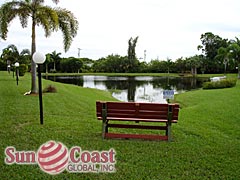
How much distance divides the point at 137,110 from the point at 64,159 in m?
1.77

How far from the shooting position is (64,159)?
4.08 meters

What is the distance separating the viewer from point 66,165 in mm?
3879

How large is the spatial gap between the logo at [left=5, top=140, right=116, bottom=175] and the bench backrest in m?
0.90

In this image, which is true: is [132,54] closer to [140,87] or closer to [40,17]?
[140,87]

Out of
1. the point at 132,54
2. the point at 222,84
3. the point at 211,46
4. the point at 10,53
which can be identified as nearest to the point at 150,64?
the point at 132,54

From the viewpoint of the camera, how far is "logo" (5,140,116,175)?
3.77 meters

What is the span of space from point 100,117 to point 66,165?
1.52 metres

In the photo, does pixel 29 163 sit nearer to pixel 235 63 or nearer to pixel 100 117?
pixel 100 117

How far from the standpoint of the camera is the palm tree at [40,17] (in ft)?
36.7

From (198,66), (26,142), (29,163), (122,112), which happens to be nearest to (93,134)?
(122,112)

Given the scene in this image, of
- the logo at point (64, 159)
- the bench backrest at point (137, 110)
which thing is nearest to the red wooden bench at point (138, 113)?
the bench backrest at point (137, 110)

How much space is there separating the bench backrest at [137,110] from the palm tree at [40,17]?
789 centimetres

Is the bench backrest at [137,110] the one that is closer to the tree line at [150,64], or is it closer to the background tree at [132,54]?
the tree line at [150,64]

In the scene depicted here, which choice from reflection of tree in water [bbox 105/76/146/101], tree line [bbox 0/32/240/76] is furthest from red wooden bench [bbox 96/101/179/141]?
tree line [bbox 0/32/240/76]
